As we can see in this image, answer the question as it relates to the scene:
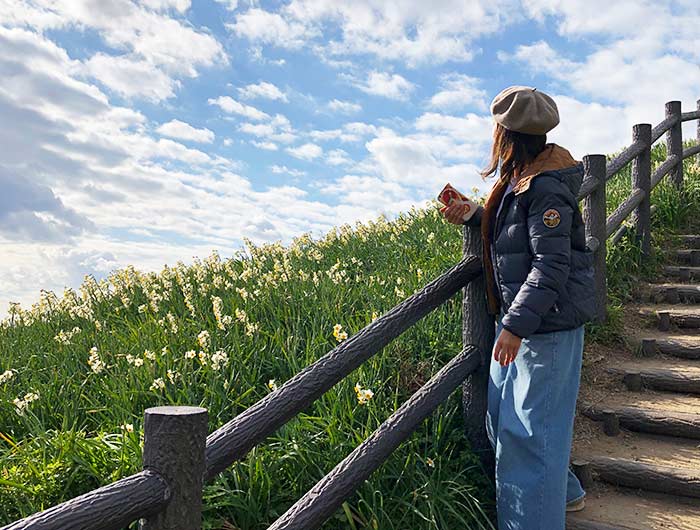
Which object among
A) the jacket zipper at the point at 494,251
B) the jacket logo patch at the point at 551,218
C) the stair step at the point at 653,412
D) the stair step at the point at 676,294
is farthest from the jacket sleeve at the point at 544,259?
the stair step at the point at 676,294

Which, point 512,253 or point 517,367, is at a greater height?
point 512,253

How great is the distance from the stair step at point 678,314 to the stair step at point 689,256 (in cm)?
122

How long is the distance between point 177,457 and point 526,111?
2213mm

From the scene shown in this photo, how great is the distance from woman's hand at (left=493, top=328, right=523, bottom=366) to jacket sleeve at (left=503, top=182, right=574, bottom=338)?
0.03 metres

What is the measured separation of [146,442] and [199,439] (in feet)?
0.56

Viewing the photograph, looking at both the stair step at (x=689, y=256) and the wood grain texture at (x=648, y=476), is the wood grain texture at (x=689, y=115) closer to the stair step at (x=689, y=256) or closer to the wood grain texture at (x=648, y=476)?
the stair step at (x=689, y=256)

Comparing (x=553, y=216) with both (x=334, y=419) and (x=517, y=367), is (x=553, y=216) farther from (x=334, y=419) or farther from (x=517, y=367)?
(x=334, y=419)

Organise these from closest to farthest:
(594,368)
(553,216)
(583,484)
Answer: (553,216) → (583,484) → (594,368)

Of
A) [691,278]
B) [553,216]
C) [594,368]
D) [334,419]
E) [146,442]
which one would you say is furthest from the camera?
[691,278]

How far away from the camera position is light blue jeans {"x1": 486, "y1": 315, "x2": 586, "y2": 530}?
3.38 metres

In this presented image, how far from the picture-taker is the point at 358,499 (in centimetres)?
Answer: 358

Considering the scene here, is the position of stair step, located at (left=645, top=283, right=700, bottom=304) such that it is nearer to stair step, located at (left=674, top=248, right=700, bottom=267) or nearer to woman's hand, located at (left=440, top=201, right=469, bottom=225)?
stair step, located at (left=674, top=248, right=700, bottom=267)

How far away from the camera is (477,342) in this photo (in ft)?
13.4

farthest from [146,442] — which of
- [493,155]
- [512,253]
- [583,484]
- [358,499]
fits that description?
[583,484]
